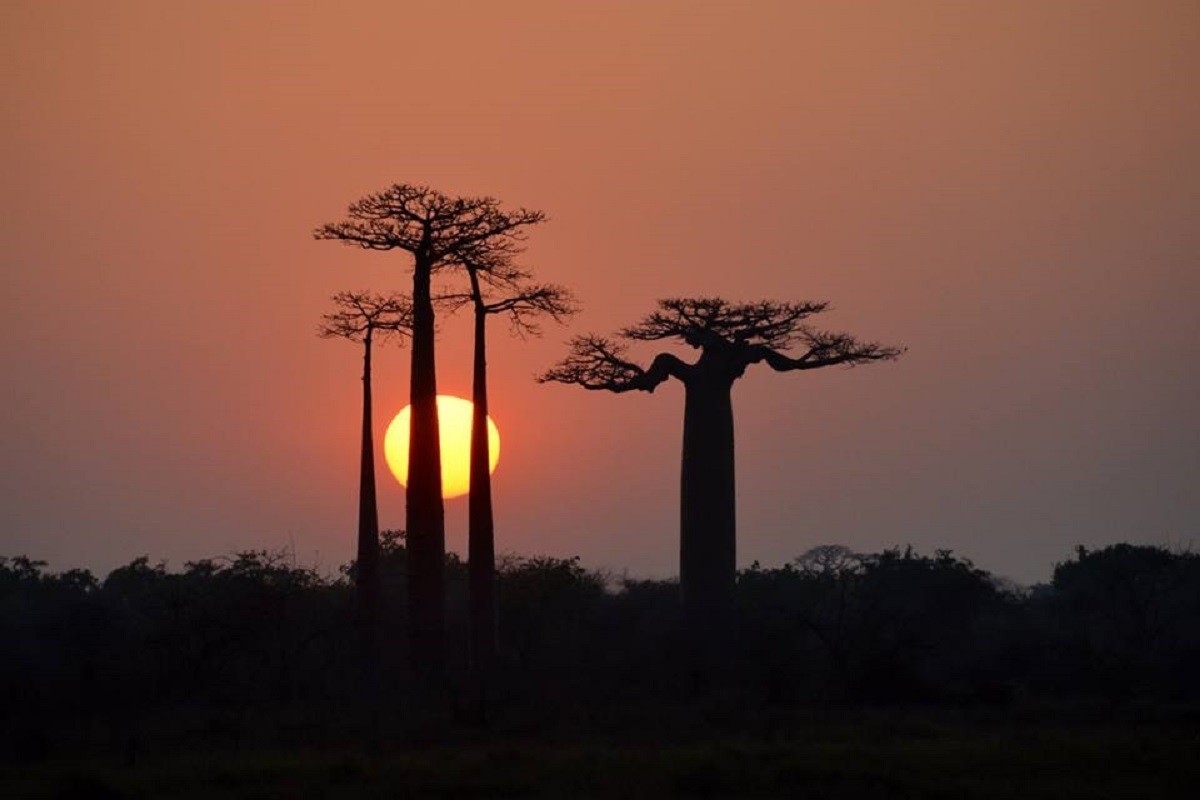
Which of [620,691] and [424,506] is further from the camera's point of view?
[424,506]

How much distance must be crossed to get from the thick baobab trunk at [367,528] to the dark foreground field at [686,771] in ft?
29.3

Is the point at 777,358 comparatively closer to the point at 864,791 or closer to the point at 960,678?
the point at 960,678

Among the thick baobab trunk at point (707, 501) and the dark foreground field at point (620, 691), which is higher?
the thick baobab trunk at point (707, 501)

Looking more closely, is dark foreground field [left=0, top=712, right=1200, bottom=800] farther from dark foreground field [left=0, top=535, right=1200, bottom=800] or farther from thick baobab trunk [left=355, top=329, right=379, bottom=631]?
thick baobab trunk [left=355, top=329, right=379, bottom=631]

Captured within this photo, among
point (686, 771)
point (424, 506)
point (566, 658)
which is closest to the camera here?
point (686, 771)

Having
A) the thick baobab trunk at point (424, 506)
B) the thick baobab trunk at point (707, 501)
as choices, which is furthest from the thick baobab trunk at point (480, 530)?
the thick baobab trunk at point (707, 501)

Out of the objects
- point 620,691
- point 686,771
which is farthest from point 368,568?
point 686,771

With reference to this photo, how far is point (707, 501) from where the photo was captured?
94.1ft

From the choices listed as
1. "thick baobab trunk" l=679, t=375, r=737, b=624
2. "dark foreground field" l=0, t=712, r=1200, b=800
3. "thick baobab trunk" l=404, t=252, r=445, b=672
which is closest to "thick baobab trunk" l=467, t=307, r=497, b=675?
"thick baobab trunk" l=404, t=252, r=445, b=672

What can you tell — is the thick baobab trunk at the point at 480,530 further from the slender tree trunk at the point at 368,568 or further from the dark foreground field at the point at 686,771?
the dark foreground field at the point at 686,771

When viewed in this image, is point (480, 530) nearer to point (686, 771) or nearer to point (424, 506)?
point (424, 506)

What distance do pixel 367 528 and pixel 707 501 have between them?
466 cm

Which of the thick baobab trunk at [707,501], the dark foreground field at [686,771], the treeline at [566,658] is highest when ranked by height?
the thick baobab trunk at [707,501]

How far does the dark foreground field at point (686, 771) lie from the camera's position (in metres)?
13.9
